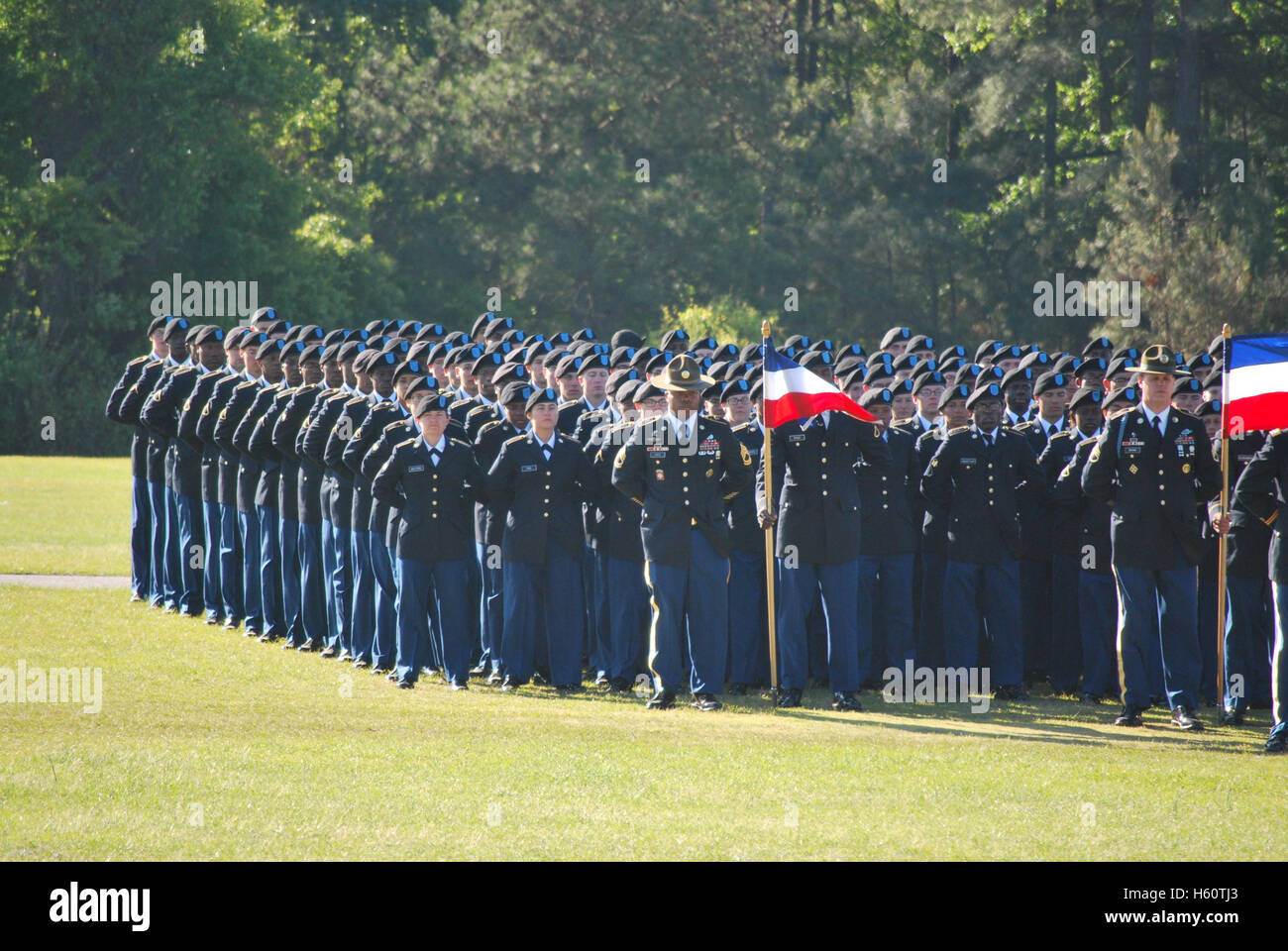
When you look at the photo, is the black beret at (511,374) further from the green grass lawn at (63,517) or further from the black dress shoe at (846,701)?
the green grass lawn at (63,517)

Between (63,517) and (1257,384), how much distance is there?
58.2 feet

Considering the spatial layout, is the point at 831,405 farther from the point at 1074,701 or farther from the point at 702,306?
the point at 702,306

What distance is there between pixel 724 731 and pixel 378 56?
146ft

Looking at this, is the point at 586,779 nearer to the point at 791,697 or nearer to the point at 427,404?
the point at 791,697

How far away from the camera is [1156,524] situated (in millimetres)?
10734

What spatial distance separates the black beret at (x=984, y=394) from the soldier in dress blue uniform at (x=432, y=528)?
3.33 m

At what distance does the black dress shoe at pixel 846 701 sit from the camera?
1125cm

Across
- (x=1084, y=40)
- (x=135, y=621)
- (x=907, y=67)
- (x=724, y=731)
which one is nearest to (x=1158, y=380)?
(x=724, y=731)

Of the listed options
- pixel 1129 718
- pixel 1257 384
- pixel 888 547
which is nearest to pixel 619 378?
pixel 888 547

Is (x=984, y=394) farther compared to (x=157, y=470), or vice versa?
(x=157, y=470)

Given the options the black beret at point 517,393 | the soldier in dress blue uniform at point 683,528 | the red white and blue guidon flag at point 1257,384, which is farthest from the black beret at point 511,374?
the red white and blue guidon flag at point 1257,384

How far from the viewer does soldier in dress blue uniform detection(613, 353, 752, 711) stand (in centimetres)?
1128

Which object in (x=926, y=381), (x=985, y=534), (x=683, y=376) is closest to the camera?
(x=683, y=376)

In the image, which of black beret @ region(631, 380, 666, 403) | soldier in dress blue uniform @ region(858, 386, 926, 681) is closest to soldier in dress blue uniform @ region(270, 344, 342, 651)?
black beret @ region(631, 380, 666, 403)
